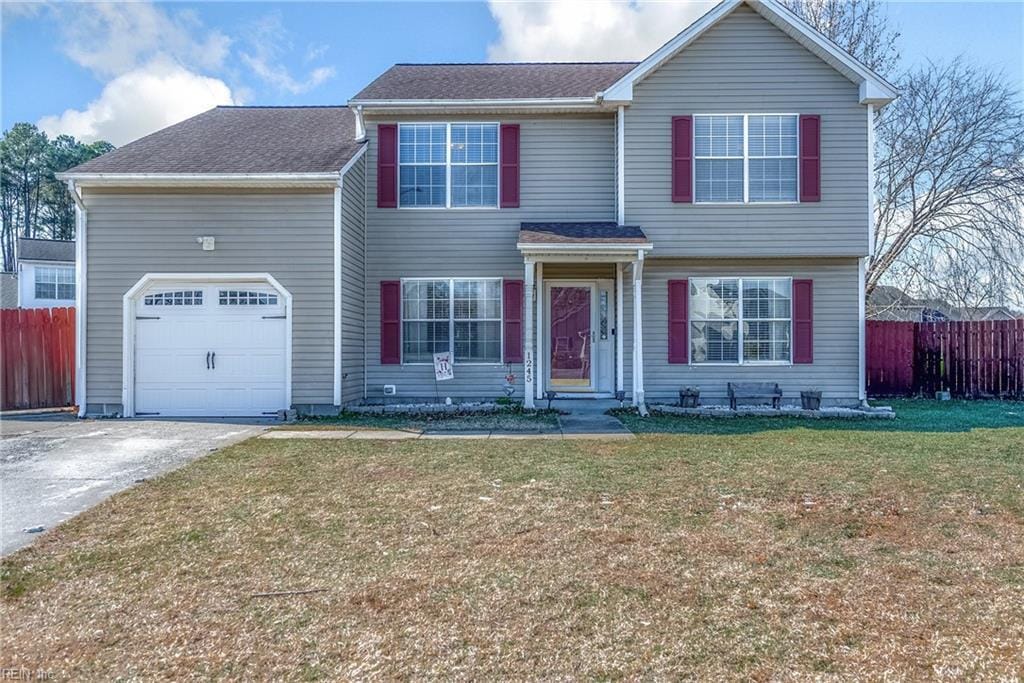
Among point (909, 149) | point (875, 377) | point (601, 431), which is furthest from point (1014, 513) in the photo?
point (909, 149)

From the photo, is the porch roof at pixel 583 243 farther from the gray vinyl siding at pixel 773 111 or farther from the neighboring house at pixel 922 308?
the neighboring house at pixel 922 308

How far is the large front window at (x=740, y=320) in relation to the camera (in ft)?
37.1

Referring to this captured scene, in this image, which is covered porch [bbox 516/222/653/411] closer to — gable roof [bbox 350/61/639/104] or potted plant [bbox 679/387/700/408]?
potted plant [bbox 679/387/700/408]

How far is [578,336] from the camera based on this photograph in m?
11.8

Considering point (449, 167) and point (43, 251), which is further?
point (43, 251)

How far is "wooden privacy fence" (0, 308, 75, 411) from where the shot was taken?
36.8 feet

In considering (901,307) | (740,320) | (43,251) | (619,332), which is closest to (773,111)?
(740,320)

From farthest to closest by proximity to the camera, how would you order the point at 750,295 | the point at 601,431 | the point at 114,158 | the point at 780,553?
the point at 750,295, the point at 114,158, the point at 601,431, the point at 780,553

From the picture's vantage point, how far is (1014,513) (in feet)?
15.8

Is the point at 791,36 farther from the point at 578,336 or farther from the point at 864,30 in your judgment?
the point at 864,30

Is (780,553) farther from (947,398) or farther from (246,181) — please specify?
(947,398)

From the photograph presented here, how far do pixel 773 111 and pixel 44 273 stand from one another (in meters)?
27.3

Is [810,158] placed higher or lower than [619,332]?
higher

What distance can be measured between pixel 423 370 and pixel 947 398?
10904 millimetres
